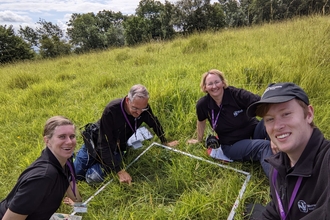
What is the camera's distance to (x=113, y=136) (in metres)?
2.87

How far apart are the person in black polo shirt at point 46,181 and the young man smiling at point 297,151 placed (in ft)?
5.32

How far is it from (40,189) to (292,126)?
1.81 meters

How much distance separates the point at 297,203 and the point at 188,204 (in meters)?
1.10

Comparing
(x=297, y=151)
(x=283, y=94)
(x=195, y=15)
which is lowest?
(x=297, y=151)

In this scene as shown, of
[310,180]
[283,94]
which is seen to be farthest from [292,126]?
[310,180]

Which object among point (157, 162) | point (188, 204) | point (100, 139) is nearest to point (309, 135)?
point (188, 204)

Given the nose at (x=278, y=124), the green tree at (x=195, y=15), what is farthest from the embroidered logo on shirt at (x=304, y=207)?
the green tree at (x=195, y=15)

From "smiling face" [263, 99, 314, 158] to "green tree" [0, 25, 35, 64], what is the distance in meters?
25.6

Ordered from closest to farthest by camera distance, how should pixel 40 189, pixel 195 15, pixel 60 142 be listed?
1. pixel 40 189
2. pixel 60 142
3. pixel 195 15

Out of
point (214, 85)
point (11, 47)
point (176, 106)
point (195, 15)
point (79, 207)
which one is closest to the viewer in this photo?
point (79, 207)

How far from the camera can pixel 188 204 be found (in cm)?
215

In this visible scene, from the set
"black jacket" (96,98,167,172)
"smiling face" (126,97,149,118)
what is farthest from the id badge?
"smiling face" (126,97,149,118)

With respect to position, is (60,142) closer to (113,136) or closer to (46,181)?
(46,181)

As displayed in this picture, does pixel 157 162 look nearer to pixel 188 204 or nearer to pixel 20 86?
pixel 188 204
